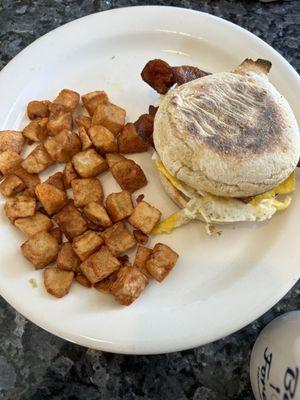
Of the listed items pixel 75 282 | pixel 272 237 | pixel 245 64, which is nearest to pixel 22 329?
pixel 75 282

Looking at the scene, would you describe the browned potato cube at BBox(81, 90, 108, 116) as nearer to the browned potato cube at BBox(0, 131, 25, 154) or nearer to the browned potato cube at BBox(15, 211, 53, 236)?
the browned potato cube at BBox(0, 131, 25, 154)

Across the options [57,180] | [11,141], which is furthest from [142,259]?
[11,141]


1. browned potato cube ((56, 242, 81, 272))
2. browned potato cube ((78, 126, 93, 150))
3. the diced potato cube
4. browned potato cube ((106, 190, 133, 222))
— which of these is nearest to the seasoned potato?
browned potato cube ((78, 126, 93, 150))

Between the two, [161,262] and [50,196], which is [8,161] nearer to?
[50,196]

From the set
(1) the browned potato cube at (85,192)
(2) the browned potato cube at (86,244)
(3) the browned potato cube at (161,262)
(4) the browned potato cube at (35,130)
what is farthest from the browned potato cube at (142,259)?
(4) the browned potato cube at (35,130)

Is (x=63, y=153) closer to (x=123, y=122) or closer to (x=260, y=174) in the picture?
(x=123, y=122)

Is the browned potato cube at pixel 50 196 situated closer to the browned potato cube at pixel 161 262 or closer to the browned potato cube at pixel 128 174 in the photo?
the browned potato cube at pixel 128 174
